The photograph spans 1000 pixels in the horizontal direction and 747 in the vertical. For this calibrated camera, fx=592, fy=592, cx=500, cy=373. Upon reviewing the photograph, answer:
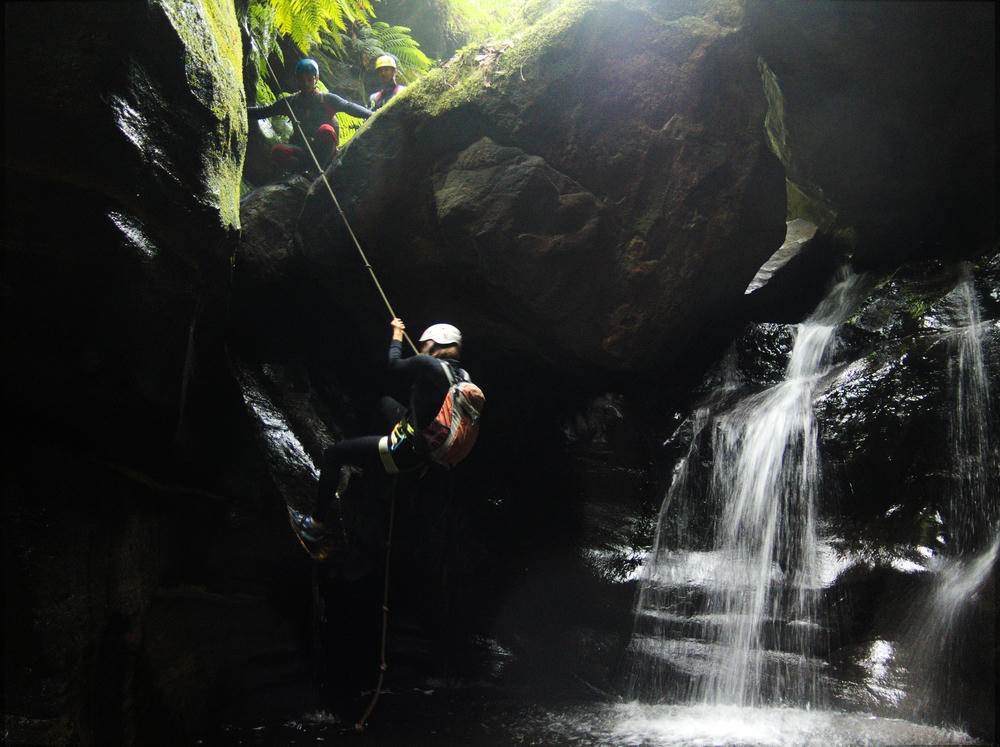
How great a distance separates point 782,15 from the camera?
19.4ft

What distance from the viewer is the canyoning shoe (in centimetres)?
535

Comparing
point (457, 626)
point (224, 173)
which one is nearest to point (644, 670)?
point (457, 626)

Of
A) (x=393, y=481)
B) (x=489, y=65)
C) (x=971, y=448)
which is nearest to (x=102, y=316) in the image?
(x=393, y=481)

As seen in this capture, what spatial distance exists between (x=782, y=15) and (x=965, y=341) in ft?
11.8

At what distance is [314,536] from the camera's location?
17.7ft

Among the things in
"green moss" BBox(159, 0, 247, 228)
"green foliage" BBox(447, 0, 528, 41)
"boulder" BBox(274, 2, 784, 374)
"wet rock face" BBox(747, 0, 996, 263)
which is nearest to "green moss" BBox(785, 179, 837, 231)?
"wet rock face" BBox(747, 0, 996, 263)

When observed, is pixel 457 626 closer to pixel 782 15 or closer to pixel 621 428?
pixel 621 428

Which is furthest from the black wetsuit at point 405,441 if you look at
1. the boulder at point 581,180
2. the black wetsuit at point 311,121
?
the black wetsuit at point 311,121

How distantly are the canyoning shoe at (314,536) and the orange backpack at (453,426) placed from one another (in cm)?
137

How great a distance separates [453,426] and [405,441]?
49 centimetres

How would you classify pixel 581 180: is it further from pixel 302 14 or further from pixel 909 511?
pixel 302 14

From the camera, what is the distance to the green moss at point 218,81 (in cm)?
339

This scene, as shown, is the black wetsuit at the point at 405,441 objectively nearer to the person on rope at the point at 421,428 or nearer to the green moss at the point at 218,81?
the person on rope at the point at 421,428

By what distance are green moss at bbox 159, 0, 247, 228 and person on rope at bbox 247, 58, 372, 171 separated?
3.00 metres
